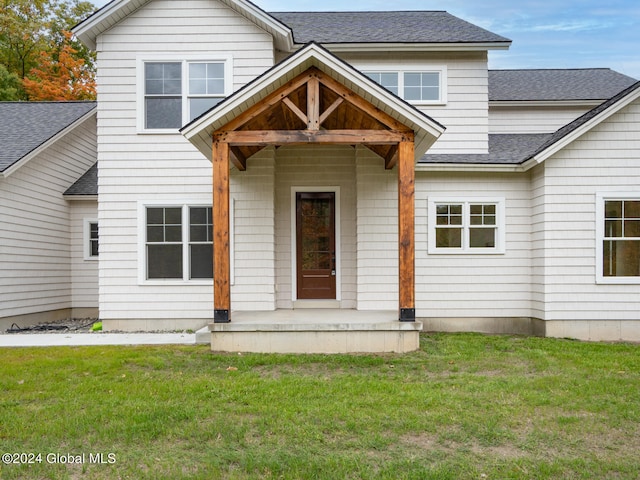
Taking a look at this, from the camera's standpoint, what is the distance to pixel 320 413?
14.7ft

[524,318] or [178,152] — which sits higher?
[178,152]

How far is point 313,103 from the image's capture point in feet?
23.2

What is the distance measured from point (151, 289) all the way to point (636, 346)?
8.82 meters

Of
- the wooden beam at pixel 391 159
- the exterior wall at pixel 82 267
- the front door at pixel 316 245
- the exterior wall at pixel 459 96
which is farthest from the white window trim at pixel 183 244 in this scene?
the exterior wall at pixel 459 96

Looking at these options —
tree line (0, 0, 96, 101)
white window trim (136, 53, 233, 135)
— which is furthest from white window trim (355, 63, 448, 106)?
tree line (0, 0, 96, 101)

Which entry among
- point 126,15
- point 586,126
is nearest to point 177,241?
point 126,15

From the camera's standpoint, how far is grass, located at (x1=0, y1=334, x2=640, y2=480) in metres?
3.53

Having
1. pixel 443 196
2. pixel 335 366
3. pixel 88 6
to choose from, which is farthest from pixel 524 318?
pixel 88 6

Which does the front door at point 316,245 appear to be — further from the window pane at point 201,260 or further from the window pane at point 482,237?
the window pane at point 482,237

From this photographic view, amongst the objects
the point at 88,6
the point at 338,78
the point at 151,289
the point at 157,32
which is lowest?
the point at 151,289

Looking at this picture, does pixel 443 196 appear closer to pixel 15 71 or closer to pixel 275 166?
pixel 275 166

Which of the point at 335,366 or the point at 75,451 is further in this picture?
the point at 335,366

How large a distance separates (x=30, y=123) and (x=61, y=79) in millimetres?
12765

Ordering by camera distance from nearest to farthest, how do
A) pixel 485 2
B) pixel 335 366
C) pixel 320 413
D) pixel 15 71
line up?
pixel 320 413, pixel 335 366, pixel 15 71, pixel 485 2
